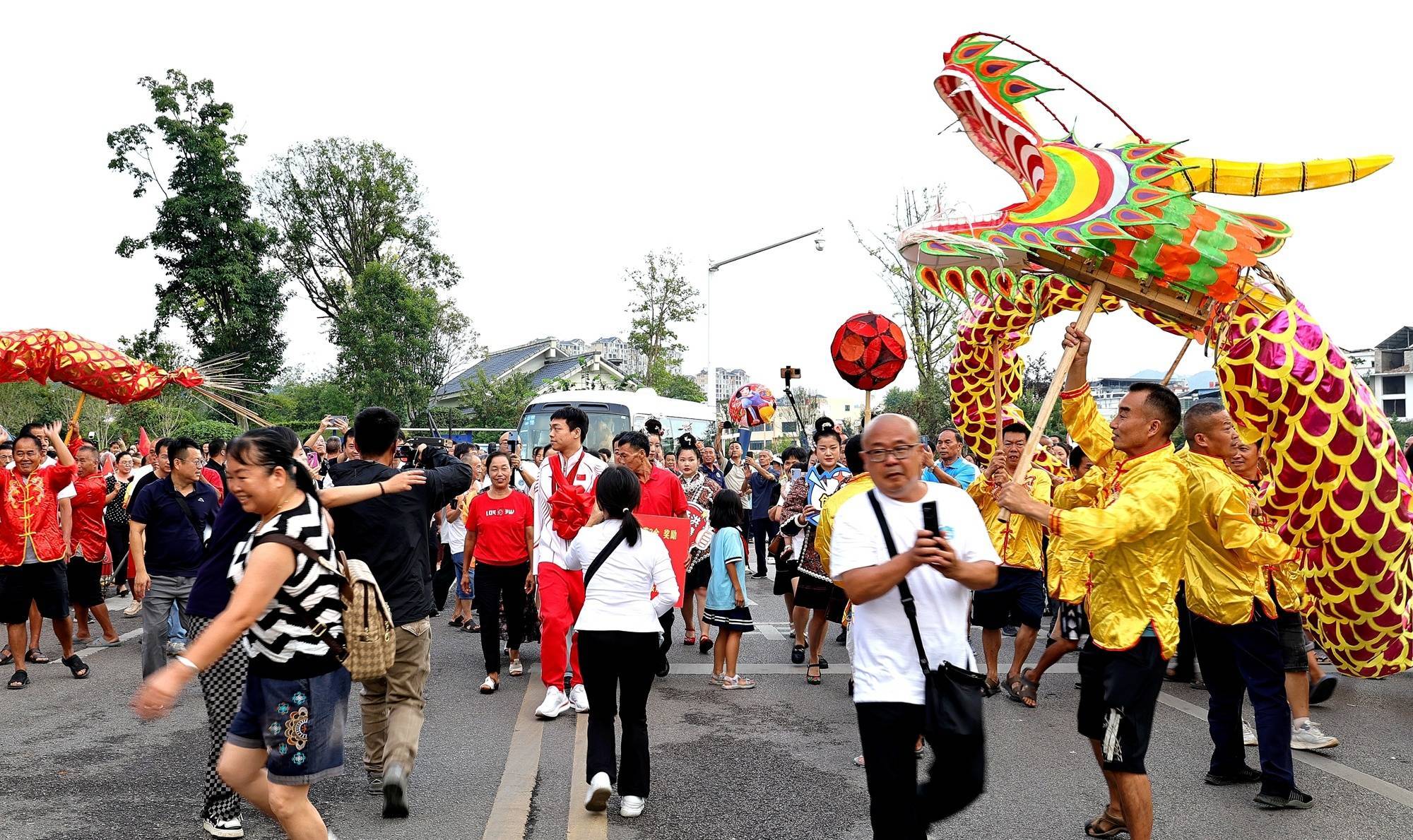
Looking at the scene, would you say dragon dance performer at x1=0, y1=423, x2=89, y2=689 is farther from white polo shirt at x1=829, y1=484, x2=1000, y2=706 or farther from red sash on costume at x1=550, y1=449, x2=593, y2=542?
white polo shirt at x1=829, y1=484, x2=1000, y2=706

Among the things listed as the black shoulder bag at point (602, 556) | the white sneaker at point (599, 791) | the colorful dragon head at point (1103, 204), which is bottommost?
the white sneaker at point (599, 791)

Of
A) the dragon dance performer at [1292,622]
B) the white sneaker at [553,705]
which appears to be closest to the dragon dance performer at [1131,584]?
the dragon dance performer at [1292,622]

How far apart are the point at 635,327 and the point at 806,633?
86.1 ft

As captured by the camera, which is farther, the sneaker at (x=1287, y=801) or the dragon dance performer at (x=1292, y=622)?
the dragon dance performer at (x=1292, y=622)

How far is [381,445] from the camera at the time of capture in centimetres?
502

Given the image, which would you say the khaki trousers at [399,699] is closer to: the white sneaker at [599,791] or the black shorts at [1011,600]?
the white sneaker at [599,791]

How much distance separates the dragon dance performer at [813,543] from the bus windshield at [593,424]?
39.6 ft

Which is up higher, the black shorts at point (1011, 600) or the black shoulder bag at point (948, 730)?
the black shoulder bag at point (948, 730)

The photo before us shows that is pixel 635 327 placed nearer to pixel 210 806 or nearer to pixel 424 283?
pixel 424 283

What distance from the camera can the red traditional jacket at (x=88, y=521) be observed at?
29.2 ft

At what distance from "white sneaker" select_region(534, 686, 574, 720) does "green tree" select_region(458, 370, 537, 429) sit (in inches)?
1106

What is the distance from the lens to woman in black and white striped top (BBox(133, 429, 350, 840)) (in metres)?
3.54

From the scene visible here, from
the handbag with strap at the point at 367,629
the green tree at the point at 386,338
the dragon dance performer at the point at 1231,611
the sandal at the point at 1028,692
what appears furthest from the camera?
the green tree at the point at 386,338

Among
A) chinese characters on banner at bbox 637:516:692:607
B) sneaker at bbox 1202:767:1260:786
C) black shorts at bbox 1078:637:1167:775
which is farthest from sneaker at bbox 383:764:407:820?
sneaker at bbox 1202:767:1260:786
